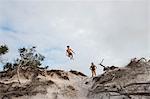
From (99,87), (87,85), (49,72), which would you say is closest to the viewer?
(99,87)

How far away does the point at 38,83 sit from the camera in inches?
718

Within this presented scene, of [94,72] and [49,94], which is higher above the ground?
[94,72]

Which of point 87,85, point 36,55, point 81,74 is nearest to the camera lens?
point 87,85

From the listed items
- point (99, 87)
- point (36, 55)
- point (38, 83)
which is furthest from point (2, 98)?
point (36, 55)

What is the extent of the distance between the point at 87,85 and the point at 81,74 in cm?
328

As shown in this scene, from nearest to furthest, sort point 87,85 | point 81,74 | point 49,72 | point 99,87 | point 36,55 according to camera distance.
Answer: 1. point 99,87
2. point 87,85
3. point 49,72
4. point 81,74
5. point 36,55

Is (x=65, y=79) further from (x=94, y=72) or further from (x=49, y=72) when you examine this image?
(x=94, y=72)

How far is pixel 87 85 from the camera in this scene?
748 inches

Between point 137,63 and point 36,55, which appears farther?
point 36,55

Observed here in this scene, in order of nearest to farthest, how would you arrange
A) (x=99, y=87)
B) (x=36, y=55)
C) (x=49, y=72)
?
(x=99, y=87) < (x=49, y=72) < (x=36, y=55)

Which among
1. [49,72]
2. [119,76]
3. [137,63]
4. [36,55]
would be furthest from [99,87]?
[36,55]

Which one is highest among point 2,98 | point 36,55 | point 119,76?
point 36,55

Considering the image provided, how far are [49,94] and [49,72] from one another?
283 cm

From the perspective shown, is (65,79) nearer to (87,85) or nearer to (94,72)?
(87,85)
